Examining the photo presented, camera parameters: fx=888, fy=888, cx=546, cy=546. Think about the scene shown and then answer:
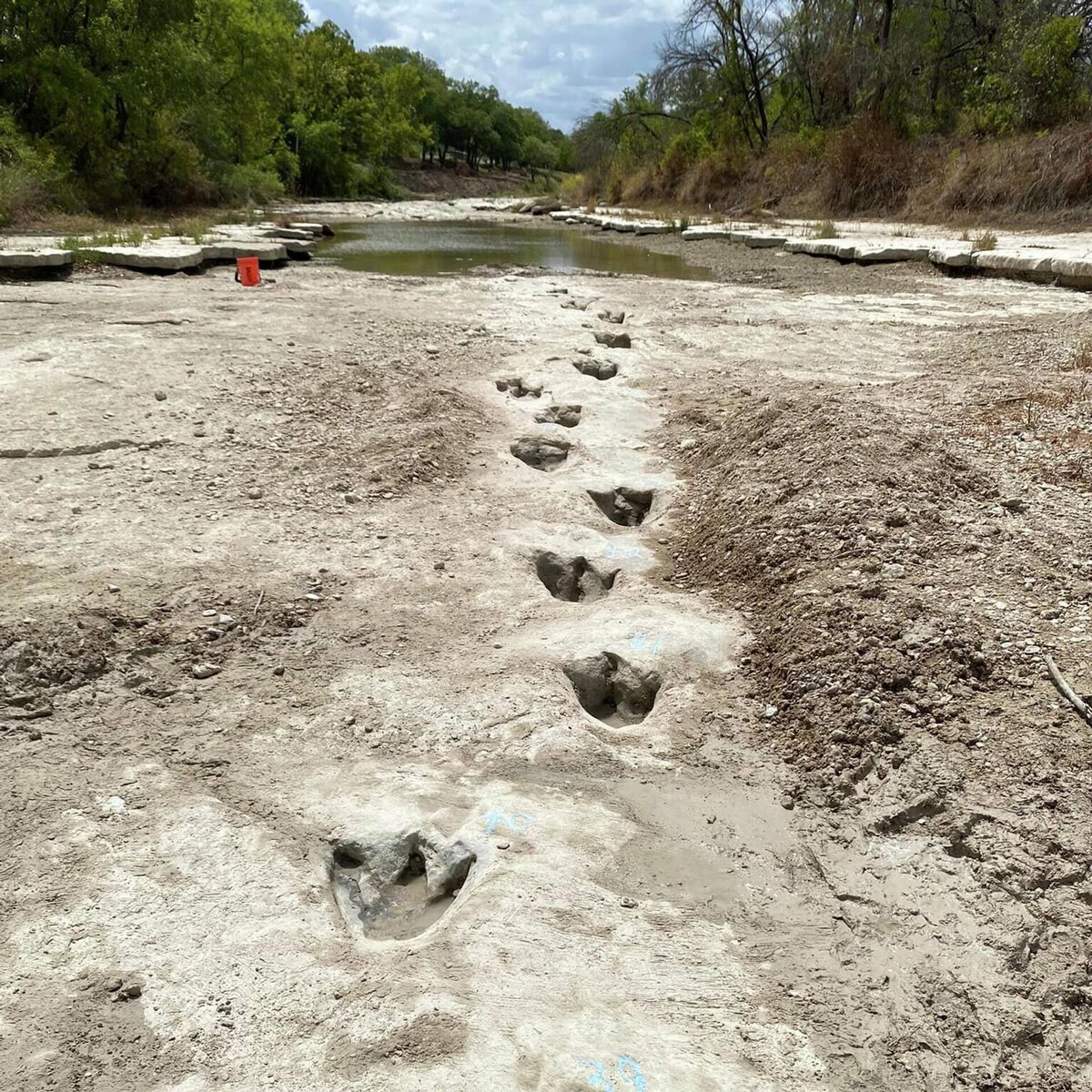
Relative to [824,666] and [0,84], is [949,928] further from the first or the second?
[0,84]

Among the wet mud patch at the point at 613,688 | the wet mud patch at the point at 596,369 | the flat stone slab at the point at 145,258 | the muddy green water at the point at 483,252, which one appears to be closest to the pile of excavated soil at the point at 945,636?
the wet mud patch at the point at 613,688

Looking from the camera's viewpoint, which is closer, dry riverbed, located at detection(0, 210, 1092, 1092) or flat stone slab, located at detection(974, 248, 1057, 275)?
dry riverbed, located at detection(0, 210, 1092, 1092)

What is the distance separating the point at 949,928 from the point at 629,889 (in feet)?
2.50

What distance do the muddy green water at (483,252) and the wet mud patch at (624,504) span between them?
9191 millimetres

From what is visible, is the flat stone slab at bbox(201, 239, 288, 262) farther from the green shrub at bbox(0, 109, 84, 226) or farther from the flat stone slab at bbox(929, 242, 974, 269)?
the flat stone slab at bbox(929, 242, 974, 269)

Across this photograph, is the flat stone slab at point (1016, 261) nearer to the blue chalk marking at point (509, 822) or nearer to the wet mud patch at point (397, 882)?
the blue chalk marking at point (509, 822)

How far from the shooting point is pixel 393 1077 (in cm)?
175

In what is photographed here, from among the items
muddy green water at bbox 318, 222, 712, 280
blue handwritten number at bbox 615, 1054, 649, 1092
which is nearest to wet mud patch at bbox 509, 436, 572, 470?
blue handwritten number at bbox 615, 1054, 649, 1092

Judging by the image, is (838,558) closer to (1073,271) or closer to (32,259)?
(1073,271)

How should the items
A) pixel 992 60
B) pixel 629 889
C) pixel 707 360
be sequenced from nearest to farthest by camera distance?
pixel 629 889
pixel 707 360
pixel 992 60

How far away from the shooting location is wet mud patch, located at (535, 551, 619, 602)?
156 inches

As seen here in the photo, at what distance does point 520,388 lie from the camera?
20.9 feet

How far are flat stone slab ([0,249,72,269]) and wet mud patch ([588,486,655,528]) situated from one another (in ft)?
29.7

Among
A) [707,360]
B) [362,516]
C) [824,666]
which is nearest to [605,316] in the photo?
[707,360]
